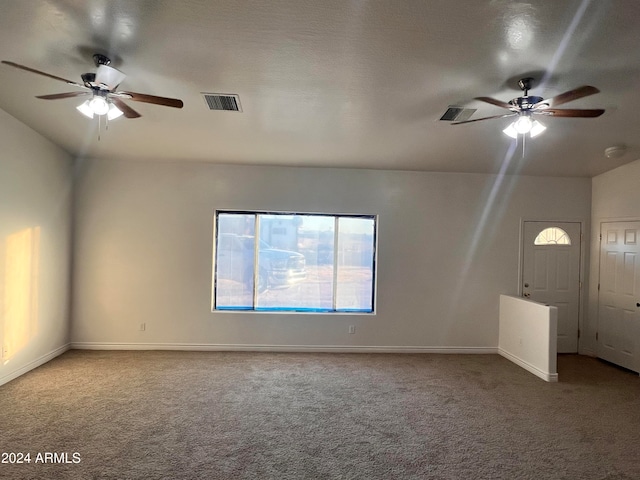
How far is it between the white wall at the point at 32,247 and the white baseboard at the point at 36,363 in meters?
0.01

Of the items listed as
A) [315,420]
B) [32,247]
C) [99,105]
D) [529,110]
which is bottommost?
[315,420]

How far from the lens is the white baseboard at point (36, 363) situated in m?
4.03

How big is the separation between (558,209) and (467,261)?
1549mm

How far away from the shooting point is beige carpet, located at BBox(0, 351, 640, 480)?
265 cm

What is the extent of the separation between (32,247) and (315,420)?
3785 millimetres

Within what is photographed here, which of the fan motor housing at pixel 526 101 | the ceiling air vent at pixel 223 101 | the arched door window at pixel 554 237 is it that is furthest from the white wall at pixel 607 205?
the ceiling air vent at pixel 223 101

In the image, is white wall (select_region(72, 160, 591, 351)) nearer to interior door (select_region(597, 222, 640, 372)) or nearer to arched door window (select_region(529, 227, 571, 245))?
arched door window (select_region(529, 227, 571, 245))

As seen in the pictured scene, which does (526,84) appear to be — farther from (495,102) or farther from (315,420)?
(315,420)

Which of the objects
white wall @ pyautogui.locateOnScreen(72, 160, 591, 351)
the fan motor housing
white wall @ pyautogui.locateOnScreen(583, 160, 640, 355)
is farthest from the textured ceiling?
white wall @ pyautogui.locateOnScreen(72, 160, 591, 351)

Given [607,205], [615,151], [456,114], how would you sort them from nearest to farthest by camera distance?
[456,114]
[615,151]
[607,205]

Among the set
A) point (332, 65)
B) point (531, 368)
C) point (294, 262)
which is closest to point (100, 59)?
point (332, 65)

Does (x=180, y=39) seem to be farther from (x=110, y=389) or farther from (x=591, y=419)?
(x=591, y=419)

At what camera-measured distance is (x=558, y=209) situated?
5.54 m

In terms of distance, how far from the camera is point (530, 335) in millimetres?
4773
